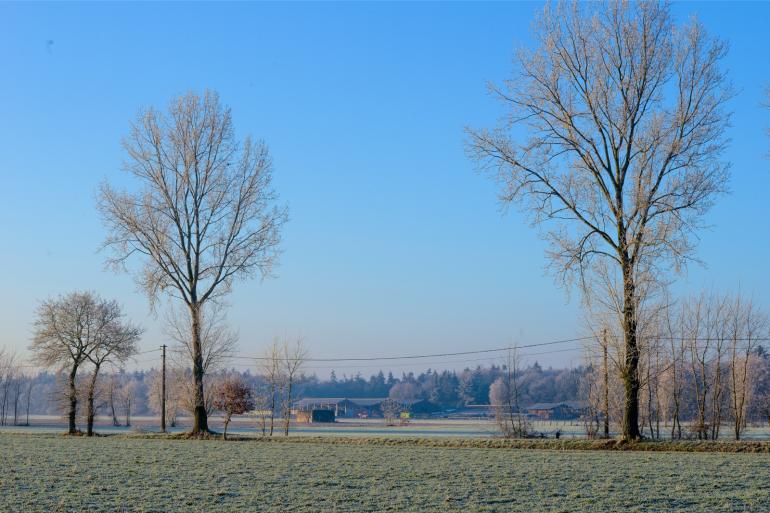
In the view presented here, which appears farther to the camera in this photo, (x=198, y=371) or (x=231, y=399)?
(x=231, y=399)

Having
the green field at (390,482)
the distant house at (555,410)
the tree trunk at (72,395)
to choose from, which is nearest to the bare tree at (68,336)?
the tree trunk at (72,395)

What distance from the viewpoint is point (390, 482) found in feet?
56.1

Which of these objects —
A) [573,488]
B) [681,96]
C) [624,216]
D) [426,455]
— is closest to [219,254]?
[426,455]

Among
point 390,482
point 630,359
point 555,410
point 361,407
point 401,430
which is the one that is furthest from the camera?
point 361,407

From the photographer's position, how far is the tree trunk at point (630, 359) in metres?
26.5

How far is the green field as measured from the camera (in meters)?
13.8

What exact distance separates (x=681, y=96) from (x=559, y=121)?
172 inches

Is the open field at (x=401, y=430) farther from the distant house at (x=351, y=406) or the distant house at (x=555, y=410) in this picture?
the distant house at (x=351, y=406)

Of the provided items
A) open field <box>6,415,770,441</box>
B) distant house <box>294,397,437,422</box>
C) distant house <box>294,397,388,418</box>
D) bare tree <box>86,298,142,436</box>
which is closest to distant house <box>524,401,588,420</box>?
distant house <box>294,397,437,422</box>

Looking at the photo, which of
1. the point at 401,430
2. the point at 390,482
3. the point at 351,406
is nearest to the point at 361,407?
the point at 351,406

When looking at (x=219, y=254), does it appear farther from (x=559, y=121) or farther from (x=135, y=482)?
(x=135, y=482)

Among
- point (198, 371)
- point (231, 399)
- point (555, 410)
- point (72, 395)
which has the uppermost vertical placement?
point (198, 371)

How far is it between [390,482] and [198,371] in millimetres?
22642

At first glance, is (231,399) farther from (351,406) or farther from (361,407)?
(351,406)
